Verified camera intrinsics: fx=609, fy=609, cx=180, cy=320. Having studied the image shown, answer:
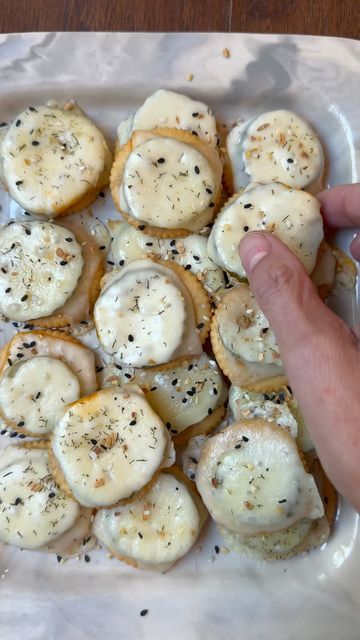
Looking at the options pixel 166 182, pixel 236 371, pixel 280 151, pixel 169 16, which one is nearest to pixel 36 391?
pixel 236 371

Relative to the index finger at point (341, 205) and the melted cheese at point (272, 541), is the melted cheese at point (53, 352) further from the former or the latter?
→ the index finger at point (341, 205)

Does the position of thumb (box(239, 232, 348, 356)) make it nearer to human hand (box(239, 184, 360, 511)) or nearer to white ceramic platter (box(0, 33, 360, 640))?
human hand (box(239, 184, 360, 511))

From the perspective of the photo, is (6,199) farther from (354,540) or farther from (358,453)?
(354,540)

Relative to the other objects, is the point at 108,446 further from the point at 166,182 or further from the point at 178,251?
the point at 166,182

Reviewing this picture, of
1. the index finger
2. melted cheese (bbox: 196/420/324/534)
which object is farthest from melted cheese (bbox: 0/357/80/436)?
the index finger

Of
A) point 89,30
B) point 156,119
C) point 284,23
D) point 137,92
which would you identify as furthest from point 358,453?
point 89,30

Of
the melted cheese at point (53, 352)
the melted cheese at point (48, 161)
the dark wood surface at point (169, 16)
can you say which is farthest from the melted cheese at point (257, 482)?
the dark wood surface at point (169, 16)
